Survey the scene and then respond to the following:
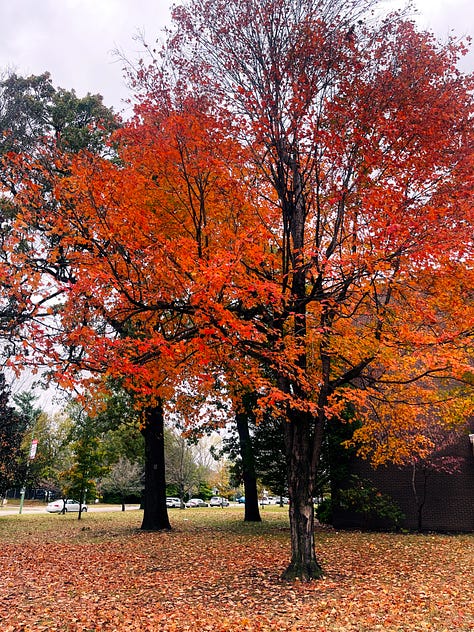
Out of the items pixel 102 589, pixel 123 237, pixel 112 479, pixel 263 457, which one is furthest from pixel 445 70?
pixel 112 479

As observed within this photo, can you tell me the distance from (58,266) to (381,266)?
Answer: 947 cm

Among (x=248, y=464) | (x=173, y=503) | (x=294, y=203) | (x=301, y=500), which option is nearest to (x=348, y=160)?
(x=294, y=203)

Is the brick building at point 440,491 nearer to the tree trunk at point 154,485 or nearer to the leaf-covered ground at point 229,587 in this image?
the leaf-covered ground at point 229,587

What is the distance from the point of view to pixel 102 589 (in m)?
8.02

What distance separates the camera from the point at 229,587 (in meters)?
7.98

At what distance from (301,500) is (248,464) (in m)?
10.2

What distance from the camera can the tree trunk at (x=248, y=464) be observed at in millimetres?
18562

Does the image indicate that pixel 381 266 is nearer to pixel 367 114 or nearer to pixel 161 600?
pixel 367 114

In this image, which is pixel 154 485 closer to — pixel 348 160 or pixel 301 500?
pixel 301 500

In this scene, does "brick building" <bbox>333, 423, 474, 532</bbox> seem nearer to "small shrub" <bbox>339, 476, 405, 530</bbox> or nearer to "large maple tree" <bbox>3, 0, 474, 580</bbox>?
A: "small shrub" <bbox>339, 476, 405, 530</bbox>

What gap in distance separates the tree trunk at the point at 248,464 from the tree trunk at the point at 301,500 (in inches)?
294

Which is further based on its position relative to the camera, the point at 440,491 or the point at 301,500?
the point at 440,491

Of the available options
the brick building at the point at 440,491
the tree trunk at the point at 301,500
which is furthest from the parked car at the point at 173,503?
the tree trunk at the point at 301,500

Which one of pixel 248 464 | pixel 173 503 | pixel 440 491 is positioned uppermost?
pixel 248 464
